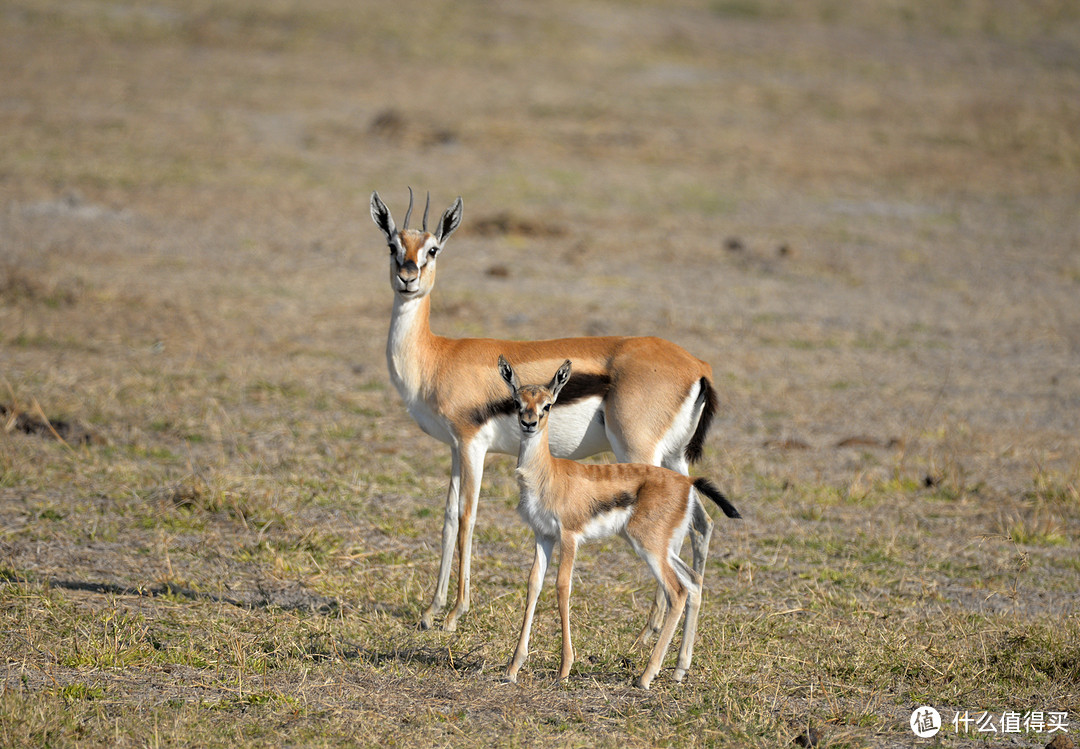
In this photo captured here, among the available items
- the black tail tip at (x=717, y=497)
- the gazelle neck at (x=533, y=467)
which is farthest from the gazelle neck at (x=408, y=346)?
the black tail tip at (x=717, y=497)

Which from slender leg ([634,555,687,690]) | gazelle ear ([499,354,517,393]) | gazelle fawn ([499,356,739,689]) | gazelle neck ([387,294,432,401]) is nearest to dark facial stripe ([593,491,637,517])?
gazelle fawn ([499,356,739,689])

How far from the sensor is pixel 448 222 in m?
6.22

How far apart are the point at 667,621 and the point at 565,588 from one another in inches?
19.4

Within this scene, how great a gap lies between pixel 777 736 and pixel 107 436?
583 cm

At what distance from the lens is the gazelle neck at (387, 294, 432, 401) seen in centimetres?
611

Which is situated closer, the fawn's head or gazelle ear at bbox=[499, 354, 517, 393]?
the fawn's head

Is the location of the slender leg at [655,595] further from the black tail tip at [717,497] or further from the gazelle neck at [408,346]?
the gazelle neck at [408,346]

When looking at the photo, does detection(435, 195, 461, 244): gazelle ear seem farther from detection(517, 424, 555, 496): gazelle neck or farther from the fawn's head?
detection(517, 424, 555, 496): gazelle neck

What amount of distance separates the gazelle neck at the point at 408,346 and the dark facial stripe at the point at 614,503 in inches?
56.7

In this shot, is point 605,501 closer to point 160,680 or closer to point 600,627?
point 600,627

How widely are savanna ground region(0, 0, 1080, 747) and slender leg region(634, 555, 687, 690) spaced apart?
0.10 meters

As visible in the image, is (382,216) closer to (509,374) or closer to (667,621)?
(509,374)

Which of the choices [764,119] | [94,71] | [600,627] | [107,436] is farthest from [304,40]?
[600,627]

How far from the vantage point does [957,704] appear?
5.10 meters
